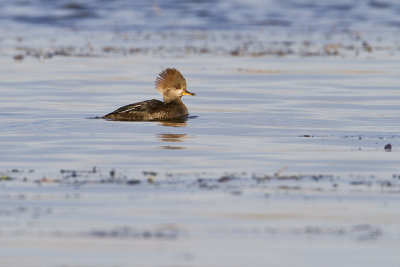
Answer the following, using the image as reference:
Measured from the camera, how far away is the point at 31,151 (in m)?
11.2

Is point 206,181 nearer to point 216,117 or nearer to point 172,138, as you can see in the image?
point 172,138

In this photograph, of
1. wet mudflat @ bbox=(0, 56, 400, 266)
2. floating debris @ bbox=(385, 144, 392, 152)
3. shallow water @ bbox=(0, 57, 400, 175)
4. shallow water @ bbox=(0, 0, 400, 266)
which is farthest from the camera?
floating debris @ bbox=(385, 144, 392, 152)

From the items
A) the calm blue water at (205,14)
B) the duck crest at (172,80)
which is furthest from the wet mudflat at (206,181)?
the calm blue water at (205,14)

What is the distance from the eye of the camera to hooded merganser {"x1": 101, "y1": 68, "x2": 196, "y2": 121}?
47.1 ft

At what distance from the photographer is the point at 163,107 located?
1498cm

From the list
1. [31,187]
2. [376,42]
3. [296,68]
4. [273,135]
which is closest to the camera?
[31,187]

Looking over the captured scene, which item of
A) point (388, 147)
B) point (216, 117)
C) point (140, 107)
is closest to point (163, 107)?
point (140, 107)

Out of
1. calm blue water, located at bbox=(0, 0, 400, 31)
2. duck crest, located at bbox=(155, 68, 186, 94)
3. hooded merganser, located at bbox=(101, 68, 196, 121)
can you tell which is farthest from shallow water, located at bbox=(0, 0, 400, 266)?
calm blue water, located at bbox=(0, 0, 400, 31)

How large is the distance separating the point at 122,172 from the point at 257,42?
18316 mm

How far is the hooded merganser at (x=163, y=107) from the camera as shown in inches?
566

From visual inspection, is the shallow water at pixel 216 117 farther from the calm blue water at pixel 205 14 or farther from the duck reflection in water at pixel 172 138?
the calm blue water at pixel 205 14

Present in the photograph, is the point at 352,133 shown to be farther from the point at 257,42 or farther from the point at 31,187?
the point at 257,42

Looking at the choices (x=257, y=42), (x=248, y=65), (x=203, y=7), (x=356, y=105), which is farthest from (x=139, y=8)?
(x=356, y=105)

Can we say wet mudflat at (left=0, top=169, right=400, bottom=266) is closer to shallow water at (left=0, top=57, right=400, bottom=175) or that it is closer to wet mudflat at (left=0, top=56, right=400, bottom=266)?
wet mudflat at (left=0, top=56, right=400, bottom=266)
